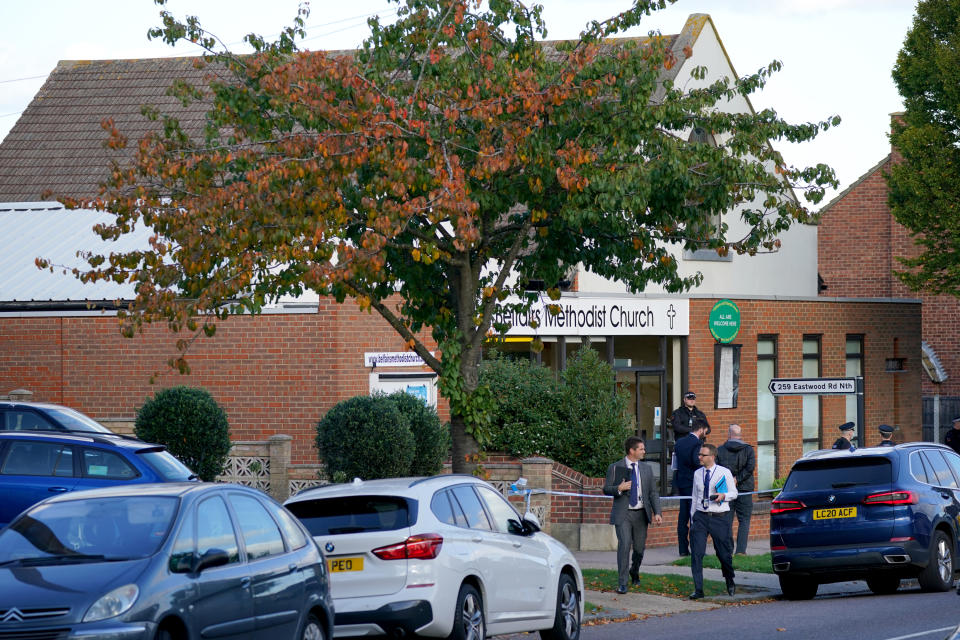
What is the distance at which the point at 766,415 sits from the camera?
28.5 meters

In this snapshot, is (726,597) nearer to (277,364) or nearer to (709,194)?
(709,194)

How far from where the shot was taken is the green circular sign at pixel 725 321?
1076 inches

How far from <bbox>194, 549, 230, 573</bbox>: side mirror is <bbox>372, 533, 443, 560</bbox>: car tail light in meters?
2.00

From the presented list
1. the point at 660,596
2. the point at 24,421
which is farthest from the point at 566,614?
the point at 24,421

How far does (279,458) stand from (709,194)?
830 centimetres

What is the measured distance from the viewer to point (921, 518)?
16.0m

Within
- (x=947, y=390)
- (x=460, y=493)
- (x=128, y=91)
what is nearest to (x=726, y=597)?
(x=460, y=493)

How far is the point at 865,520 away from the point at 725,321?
1172 centimetres

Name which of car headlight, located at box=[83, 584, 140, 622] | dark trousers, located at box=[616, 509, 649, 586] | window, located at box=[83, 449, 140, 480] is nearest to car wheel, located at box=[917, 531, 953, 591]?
dark trousers, located at box=[616, 509, 649, 586]

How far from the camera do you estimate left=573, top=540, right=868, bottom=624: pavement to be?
15.2 meters

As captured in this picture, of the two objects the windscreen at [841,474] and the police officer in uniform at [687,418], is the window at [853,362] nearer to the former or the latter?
the police officer in uniform at [687,418]

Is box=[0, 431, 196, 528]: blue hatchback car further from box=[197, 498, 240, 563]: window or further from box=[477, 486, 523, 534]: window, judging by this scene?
box=[197, 498, 240, 563]: window

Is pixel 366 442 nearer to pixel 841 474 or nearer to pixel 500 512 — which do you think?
pixel 841 474

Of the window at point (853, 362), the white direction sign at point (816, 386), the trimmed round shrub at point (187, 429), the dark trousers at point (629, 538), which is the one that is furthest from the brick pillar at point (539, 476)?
the window at point (853, 362)
